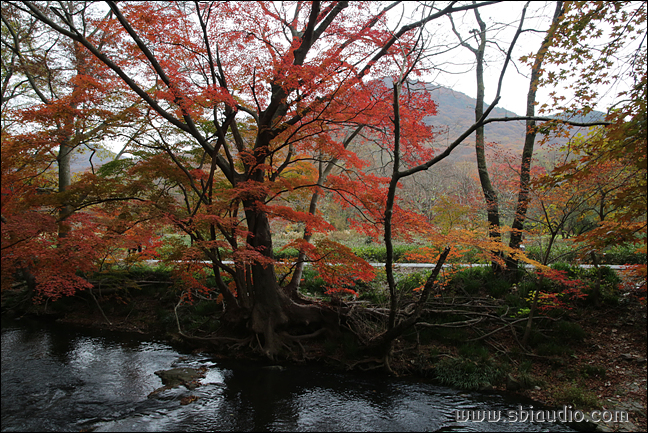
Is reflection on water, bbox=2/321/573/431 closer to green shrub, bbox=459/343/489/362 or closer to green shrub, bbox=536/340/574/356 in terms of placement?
green shrub, bbox=459/343/489/362

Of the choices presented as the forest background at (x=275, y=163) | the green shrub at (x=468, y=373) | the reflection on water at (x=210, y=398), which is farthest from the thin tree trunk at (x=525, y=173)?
the reflection on water at (x=210, y=398)

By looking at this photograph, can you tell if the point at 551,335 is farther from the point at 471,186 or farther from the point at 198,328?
the point at 471,186

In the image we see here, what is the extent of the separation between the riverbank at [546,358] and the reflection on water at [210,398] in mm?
421

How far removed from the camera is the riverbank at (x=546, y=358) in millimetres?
4973

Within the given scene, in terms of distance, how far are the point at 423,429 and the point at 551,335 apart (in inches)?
137

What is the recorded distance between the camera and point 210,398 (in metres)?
5.22

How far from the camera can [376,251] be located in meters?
11.9

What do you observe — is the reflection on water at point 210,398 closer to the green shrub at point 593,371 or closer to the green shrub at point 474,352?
the green shrub at point 474,352

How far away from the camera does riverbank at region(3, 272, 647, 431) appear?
4.97 meters

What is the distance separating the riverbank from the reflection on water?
0.42m

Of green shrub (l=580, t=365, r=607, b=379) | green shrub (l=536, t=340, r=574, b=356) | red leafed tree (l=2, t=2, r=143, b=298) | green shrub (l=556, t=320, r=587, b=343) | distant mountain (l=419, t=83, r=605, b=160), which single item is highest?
distant mountain (l=419, t=83, r=605, b=160)

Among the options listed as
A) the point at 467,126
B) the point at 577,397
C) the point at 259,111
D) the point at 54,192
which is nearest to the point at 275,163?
the point at 259,111

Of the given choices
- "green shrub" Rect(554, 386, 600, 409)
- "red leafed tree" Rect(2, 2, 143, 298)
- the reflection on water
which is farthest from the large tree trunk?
"red leafed tree" Rect(2, 2, 143, 298)

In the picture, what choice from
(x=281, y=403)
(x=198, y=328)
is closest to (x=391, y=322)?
(x=281, y=403)
